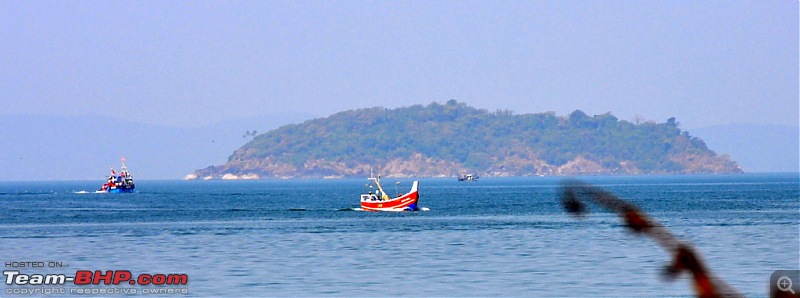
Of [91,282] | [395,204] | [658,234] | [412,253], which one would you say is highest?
[395,204]

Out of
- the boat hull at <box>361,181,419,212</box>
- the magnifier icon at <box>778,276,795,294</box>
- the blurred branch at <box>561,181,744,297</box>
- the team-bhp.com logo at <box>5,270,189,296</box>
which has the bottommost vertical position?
the team-bhp.com logo at <box>5,270,189,296</box>

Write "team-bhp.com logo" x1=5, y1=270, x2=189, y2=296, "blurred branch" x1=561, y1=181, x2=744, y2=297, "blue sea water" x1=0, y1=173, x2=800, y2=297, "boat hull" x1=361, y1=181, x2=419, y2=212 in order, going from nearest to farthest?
"blurred branch" x1=561, y1=181, x2=744, y2=297
"blue sea water" x1=0, y1=173, x2=800, y2=297
"team-bhp.com logo" x1=5, y1=270, x2=189, y2=296
"boat hull" x1=361, y1=181, x2=419, y2=212

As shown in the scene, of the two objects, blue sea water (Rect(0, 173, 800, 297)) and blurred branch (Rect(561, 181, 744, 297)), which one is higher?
blurred branch (Rect(561, 181, 744, 297))

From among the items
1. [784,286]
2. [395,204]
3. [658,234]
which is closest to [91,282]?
[784,286]

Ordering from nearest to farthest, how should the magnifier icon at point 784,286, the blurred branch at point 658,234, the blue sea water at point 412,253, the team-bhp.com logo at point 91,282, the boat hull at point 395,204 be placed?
the blurred branch at point 658,234, the magnifier icon at point 784,286, the blue sea water at point 412,253, the team-bhp.com logo at point 91,282, the boat hull at point 395,204

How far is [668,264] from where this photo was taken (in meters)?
2.37

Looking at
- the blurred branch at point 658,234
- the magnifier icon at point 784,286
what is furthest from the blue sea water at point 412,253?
the blurred branch at point 658,234

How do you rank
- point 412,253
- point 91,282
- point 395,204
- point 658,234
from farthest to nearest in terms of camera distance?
point 395,204
point 412,253
point 91,282
point 658,234

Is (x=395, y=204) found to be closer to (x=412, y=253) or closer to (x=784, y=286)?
(x=412, y=253)

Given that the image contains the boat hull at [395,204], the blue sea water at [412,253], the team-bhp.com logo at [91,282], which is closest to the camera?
the blue sea water at [412,253]

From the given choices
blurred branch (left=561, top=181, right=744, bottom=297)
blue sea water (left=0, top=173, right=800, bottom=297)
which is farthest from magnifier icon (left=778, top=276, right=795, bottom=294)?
blue sea water (left=0, top=173, right=800, bottom=297)

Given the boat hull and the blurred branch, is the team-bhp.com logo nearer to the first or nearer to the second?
the blurred branch

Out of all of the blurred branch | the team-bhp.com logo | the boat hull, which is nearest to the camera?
the blurred branch

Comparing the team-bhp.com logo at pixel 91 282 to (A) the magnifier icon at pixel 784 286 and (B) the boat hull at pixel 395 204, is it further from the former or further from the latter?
(B) the boat hull at pixel 395 204
